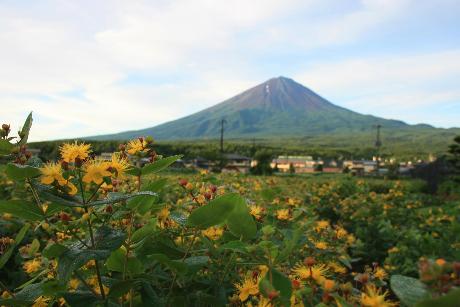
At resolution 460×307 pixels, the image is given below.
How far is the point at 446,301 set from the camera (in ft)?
2.34

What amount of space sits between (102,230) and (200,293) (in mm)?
355

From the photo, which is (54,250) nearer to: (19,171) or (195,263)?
(19,171)

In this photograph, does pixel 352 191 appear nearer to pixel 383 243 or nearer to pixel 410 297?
pixel 383 243

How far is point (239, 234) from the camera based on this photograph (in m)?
1.27

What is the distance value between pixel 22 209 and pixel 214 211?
0.51 m

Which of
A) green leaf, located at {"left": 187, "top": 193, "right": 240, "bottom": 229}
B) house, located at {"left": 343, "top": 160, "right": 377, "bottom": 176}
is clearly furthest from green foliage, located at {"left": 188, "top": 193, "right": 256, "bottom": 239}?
house, located at {"left": 343, "top": 160, "right": 377, "bottom": 176}

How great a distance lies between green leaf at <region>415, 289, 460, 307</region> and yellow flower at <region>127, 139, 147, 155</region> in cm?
109

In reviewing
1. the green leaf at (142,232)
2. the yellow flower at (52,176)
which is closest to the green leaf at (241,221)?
the green leaf at (142,232)

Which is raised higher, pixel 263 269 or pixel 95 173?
pixel 95 173

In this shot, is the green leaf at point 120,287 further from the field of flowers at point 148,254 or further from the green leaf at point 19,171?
the green leaf at point 19,171

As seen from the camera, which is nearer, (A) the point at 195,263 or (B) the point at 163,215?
(A) the point at 195,263

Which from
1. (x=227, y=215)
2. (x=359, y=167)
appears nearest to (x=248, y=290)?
→ (x=227, y=215)

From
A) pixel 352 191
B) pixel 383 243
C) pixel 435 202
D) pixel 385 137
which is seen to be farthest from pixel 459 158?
pixel 385 137

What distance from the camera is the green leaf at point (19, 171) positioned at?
40.8 inches
